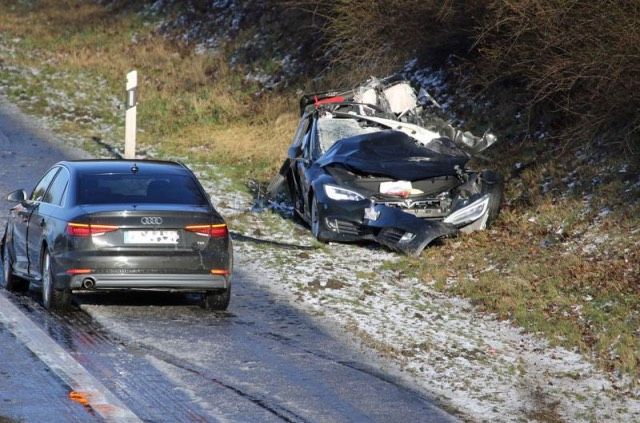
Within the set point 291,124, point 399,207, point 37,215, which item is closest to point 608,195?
point 399,207

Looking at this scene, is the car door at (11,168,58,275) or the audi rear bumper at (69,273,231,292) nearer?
the audi rear bumper at (69,273,231,292)

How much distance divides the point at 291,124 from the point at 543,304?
13.1 meters

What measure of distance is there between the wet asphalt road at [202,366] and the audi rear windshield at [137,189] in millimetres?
983

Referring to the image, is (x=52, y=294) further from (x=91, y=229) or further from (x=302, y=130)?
(x=302, y=130)

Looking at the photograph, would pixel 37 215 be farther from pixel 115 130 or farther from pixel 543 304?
pixel 115 130

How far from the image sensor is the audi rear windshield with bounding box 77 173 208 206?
11.4 m

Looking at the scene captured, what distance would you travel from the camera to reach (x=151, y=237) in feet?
35.9

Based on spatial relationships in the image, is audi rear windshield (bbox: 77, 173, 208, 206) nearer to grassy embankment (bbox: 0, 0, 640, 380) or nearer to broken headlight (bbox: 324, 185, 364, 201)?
grassy embankment (bbox: 0, 0, 640, 380)

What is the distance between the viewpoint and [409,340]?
10453 millimetres

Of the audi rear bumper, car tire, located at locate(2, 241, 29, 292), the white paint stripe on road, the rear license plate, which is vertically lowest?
car tire, located at locate(2, 241, 29, 292)

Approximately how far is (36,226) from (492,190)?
19.2 feet

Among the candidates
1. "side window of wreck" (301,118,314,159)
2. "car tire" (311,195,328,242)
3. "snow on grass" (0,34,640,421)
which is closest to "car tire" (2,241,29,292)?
"snow on grass" (0,34,640,421)

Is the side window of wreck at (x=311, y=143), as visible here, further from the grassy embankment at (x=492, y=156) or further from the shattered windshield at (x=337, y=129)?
the grassy embankment at (x=492, y=156)

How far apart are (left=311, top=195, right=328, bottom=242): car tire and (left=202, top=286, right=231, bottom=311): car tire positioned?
3.95 meters
